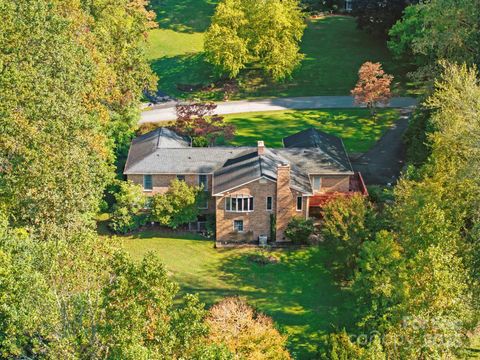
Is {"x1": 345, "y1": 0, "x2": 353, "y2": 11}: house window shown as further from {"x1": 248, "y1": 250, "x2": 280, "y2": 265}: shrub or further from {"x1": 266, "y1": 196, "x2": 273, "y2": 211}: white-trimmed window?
A: {"x1": 248, "y1": 250, "x2": 280, "y2": 265}: shrub

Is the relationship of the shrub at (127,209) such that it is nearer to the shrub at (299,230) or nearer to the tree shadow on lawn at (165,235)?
the tree shadow on lawn at (165,235)

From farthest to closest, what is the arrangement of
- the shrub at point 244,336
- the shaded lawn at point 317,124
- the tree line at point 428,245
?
1. the shaded lawn at point 317,124
2. the shrub at point 244,336
3. the tree line at point 428,245

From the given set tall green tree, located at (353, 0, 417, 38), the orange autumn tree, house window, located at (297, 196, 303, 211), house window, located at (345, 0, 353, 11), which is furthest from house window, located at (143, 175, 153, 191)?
house window, located at (345, 0, 353, 11)

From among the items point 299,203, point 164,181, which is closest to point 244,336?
point 299,203

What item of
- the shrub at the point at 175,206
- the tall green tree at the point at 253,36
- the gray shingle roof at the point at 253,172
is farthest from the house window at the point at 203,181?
the tall green tree at the point at 253,36

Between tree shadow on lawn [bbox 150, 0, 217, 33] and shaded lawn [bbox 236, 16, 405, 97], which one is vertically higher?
tree shadow on lawn [bbox 150, 0, 217, 33]

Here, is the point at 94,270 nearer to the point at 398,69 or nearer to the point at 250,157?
the point at 250,157

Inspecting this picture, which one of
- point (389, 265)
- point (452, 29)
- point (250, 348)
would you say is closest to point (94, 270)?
point (250, 348)
